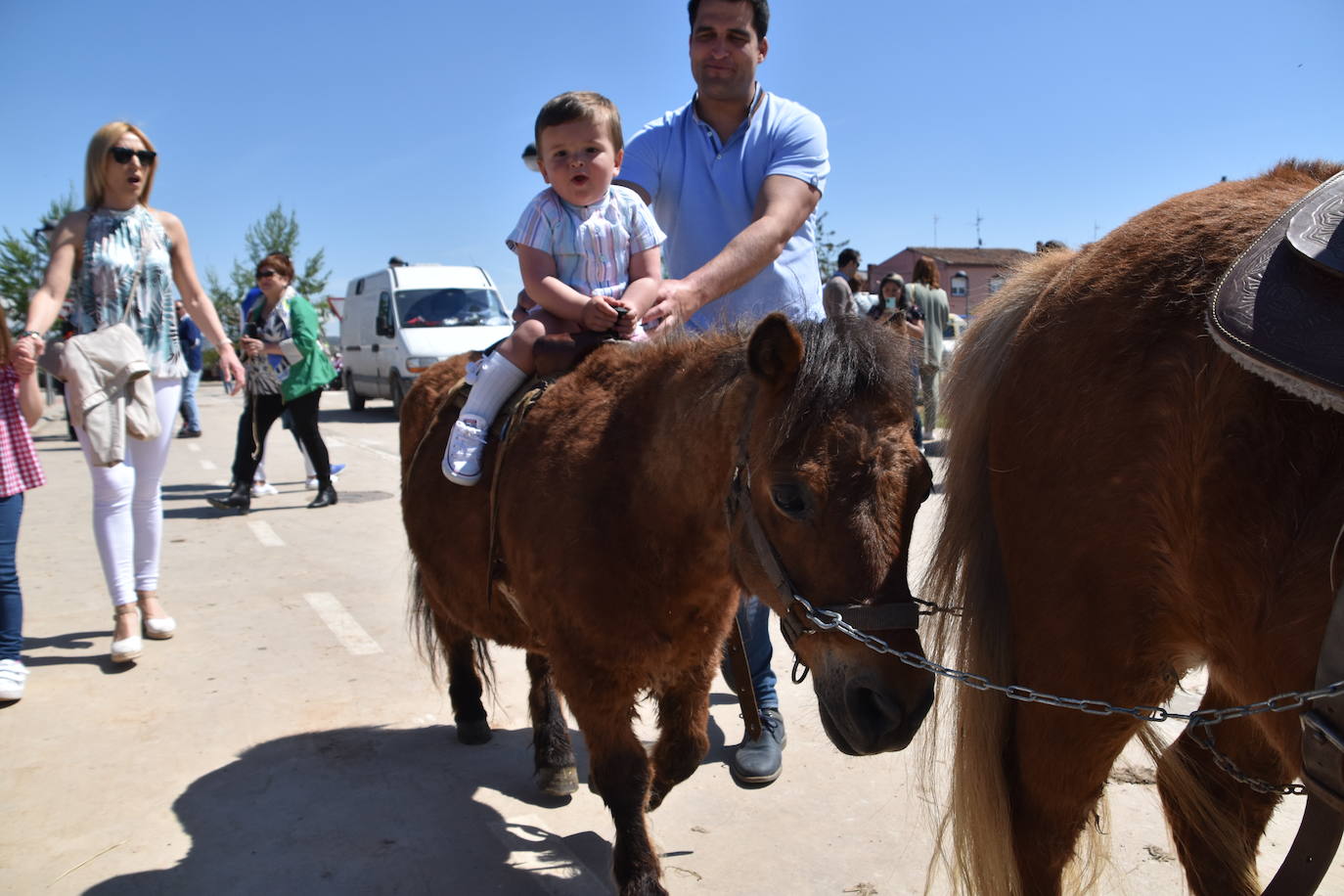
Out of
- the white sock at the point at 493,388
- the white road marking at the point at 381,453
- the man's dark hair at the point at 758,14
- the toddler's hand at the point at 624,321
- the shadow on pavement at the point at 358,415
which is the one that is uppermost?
the man's dark hair at the point at 758,14

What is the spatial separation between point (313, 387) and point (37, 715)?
5046 mm

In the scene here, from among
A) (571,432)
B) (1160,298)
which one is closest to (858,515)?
(1160,298)

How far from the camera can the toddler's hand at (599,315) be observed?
112 inches

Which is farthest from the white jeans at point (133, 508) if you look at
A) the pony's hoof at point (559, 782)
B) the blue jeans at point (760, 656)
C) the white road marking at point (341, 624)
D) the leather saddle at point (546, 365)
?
the blue jeans at point (760, 656)

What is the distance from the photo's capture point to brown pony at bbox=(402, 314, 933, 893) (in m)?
1.96

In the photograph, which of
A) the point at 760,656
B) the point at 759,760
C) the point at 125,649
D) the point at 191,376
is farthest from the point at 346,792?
the point at 191,376

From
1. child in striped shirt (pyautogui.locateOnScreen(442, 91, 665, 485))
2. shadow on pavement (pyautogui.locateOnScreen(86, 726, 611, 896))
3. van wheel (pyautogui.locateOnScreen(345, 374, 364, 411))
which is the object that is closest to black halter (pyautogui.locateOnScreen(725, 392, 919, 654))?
child in striped shirt (pyautogui.locateOnScreen(442, 91, 665, 485))

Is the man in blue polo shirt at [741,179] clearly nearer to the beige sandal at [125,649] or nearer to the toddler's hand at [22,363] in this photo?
the toddler's hand at [22,363]

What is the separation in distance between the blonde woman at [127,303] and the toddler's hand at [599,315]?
2.71 metres

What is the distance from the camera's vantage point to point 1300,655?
1.55m

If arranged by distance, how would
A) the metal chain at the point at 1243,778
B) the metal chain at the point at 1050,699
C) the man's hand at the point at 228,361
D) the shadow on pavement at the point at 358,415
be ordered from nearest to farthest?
the metal chain at the point at 1050,699
the metal chain at the point at 1243,778
the man's hand at the point at 228,361
the shadow on pavement at the point at 358,415

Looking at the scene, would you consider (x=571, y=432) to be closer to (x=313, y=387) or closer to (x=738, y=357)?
(x=738, y=357)

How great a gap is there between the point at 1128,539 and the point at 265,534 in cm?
723

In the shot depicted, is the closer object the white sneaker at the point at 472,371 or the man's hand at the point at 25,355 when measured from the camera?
the white sneaker at the point at 472,371
